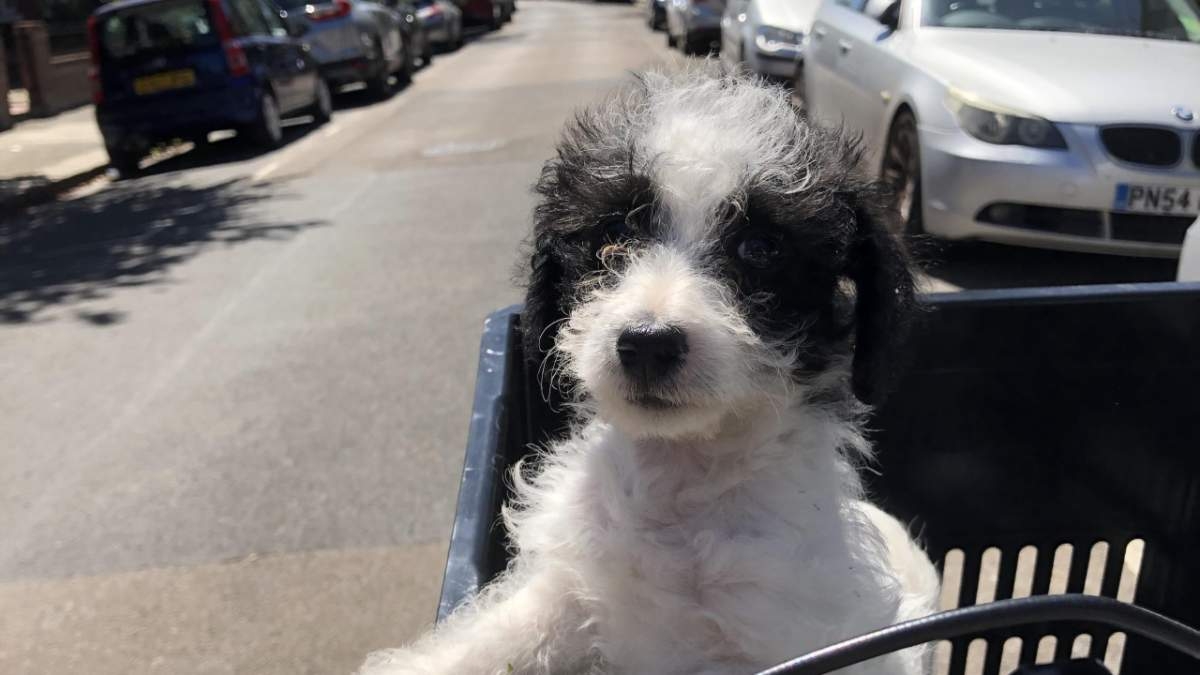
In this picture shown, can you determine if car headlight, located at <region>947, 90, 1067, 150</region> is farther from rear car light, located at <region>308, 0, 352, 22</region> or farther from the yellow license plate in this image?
rear car light, located at <region>308, 0, 352, 22</region>

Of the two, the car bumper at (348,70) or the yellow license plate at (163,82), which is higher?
the yellow license plate at (163,82)

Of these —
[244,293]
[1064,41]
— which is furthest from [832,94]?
[244,293]

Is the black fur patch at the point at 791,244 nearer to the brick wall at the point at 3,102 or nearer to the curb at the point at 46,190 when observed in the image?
the curb at the point at 46,190

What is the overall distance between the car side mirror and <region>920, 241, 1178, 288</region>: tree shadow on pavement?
68.5 inches

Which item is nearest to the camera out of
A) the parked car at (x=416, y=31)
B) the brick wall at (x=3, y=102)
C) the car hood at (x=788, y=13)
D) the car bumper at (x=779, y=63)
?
the car bumper at (x=779, y=63)

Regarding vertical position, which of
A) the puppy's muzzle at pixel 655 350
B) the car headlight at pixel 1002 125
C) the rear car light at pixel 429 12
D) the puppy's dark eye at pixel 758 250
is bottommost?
the car headlight at pixel 1002 125

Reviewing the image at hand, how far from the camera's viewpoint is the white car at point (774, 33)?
1238cm

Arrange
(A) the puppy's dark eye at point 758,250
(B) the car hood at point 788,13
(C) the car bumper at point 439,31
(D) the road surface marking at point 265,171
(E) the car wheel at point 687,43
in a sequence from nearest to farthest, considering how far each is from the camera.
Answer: (A) the puppy's dark eye at point 758,250
(D) the road surface marking at point 265,171
(B) the car hood at point 788,13
(E) the car wheel at point 687,43
(C) the car bumper at point 439,31

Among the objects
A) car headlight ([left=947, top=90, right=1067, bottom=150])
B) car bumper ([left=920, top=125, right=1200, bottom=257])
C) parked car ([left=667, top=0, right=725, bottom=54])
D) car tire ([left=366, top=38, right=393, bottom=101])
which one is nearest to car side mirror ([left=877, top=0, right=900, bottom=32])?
car headlight ([left=947, top=90, right=1067, bottom=150])

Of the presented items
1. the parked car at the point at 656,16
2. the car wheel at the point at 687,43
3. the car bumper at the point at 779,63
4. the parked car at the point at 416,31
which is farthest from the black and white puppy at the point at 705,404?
the parked car at the point at 656,16

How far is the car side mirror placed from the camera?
7855 millimetres

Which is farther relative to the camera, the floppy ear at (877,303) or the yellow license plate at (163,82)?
the yellow license plate at (163,82)

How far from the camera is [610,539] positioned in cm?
210

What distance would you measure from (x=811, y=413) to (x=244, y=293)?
6.17m
